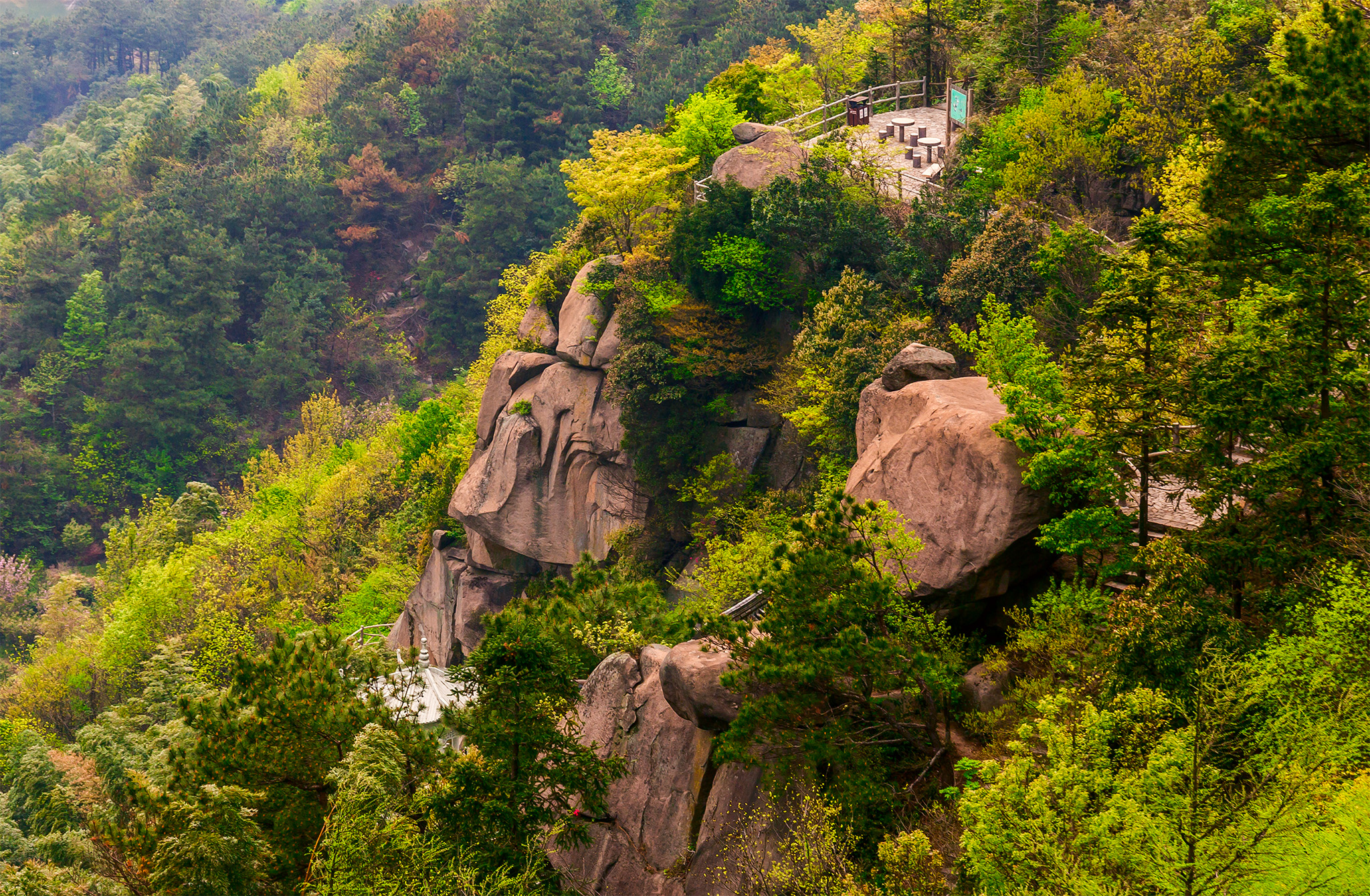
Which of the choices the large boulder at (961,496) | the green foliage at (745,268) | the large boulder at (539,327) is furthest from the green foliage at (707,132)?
the large boulder at (961,496)

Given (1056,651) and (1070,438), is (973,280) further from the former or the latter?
(1056,651)

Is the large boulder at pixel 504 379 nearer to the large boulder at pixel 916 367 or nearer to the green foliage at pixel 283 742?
the large boulder at pixel 916 367

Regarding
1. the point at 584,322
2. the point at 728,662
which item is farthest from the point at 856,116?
the point at 728,662

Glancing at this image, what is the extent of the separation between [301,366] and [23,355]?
61.7 feet

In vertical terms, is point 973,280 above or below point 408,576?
above

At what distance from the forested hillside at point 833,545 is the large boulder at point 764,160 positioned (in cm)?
19

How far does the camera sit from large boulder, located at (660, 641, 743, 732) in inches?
764

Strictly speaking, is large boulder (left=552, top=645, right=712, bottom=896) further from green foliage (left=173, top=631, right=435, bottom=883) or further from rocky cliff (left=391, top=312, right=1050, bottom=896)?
green foliage (left=173, top=631, right=435, bottom=883)

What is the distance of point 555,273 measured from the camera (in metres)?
42.5

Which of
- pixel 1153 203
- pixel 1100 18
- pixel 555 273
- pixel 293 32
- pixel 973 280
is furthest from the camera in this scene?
pixel 293 32

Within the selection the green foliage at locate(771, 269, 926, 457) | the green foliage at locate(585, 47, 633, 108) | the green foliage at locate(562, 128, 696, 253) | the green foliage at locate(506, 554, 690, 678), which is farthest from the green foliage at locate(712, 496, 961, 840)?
the green foliage at locate(585, 47, 633, 108)

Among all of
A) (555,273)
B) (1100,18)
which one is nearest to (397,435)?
(555,273)

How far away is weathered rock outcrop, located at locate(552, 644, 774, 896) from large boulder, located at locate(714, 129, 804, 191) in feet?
62.2

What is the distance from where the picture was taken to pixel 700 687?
19.5m
